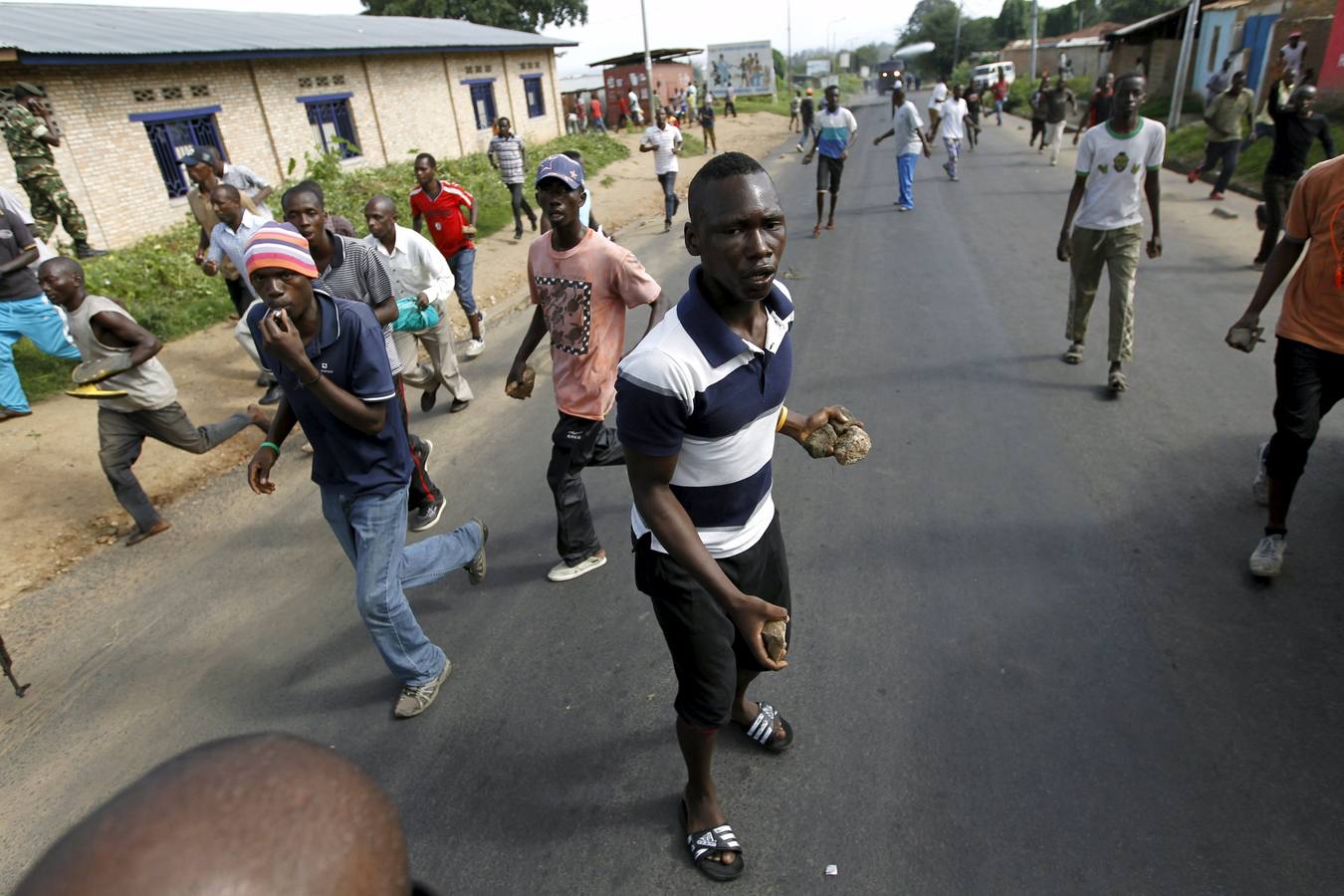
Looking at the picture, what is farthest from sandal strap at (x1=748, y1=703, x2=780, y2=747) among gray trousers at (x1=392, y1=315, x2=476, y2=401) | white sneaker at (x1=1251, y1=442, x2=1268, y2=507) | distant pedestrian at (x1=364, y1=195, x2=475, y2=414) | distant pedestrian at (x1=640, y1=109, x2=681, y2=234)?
distant pedestrian at (x1=640, y1=109, x2=681, y2=234)

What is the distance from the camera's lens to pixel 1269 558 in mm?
3367

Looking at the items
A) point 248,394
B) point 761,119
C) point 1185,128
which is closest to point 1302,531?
point 248,394

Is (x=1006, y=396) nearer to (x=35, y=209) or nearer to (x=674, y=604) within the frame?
(x=674, y=604)

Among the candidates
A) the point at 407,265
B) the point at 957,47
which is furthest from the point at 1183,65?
the point at 957,47

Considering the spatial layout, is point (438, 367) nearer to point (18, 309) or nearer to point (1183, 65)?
point (18, 309)

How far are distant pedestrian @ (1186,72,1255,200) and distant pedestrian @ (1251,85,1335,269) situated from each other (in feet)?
10.0

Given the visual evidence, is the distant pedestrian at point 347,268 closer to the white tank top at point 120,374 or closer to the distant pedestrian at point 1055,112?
the white tank top at point 120,374

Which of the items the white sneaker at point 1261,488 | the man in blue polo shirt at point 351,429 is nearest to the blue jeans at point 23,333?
the man in blue polo shirt at point 351,429

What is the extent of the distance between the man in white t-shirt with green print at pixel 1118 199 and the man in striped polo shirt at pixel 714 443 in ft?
12.6

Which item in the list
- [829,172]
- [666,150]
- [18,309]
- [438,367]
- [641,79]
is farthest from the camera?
[641,79]

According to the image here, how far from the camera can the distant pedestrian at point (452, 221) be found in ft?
23.5

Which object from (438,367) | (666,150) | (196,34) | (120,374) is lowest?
(438,367)

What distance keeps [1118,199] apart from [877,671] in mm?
3842

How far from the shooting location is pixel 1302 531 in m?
3.64
